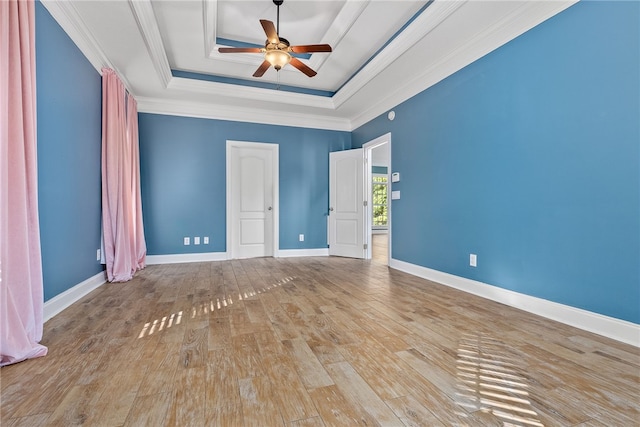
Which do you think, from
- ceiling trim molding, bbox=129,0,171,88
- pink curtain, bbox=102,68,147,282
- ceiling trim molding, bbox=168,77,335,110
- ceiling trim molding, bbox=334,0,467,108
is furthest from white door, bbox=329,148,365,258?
pink curtain, bbox=102,68,147,282

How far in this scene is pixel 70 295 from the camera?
2.66 meters

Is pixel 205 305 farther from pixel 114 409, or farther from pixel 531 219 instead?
pixel 531 219

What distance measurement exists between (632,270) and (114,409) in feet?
10.3

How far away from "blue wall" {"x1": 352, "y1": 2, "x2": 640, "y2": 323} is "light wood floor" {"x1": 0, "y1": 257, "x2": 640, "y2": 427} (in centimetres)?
44

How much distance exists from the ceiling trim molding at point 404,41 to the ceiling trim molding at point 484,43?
531 millimetres

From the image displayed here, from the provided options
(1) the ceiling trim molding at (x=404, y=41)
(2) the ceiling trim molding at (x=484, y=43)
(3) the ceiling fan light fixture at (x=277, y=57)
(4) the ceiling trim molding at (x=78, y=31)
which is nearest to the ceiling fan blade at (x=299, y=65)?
(3) the ceiling fan light fixture at (x=277, y=57)

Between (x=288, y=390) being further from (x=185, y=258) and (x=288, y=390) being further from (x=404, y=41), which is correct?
(x=185, y=258)

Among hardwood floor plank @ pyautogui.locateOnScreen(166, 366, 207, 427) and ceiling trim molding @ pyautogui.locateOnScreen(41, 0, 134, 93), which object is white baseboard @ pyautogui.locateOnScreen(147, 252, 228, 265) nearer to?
ceiling trim molding @ pyautogui.locateOnScreen(41, 0, 134, 93)

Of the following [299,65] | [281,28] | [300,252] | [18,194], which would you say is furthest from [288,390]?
[300,252]

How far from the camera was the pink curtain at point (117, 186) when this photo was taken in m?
3.39

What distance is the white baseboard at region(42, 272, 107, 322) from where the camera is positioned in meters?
2.30

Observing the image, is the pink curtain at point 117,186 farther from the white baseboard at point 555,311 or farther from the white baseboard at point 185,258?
the white baseboard at point 555,311

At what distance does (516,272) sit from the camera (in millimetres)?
2662

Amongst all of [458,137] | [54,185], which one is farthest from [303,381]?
[458,137]
